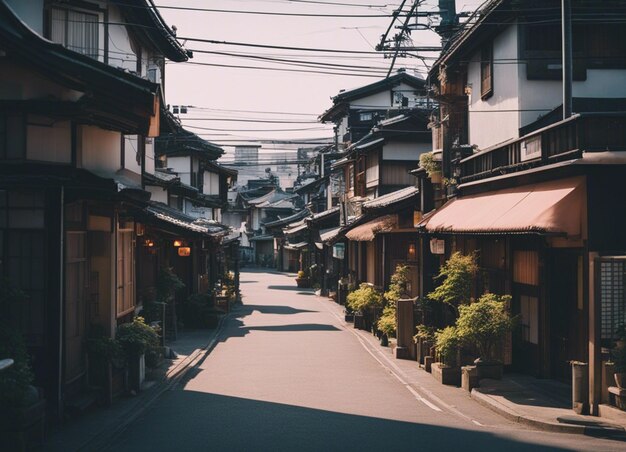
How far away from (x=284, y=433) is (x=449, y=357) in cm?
711

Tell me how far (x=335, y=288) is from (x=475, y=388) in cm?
3651

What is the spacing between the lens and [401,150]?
40.6m

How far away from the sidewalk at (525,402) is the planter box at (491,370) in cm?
17

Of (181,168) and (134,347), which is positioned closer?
(134,347)

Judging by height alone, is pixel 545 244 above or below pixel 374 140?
below

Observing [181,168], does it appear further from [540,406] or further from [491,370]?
[540,406]

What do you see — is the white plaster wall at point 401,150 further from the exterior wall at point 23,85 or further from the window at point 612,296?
the exterior wall at point 23,85

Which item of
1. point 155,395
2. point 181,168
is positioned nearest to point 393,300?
point 155,395

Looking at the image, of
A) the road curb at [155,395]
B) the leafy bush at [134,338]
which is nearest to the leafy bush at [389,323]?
the road curb at [155,395]

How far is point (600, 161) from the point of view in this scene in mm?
14078

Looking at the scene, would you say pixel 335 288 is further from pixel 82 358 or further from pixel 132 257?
pixel 82 358

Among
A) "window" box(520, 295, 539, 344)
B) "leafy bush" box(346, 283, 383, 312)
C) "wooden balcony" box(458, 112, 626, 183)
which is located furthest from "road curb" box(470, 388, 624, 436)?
"leafy bush" box(346, 283, 383, 312)

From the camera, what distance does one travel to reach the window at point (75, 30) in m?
18.8

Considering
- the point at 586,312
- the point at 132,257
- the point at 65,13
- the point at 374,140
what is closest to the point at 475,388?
the point at 586,312
